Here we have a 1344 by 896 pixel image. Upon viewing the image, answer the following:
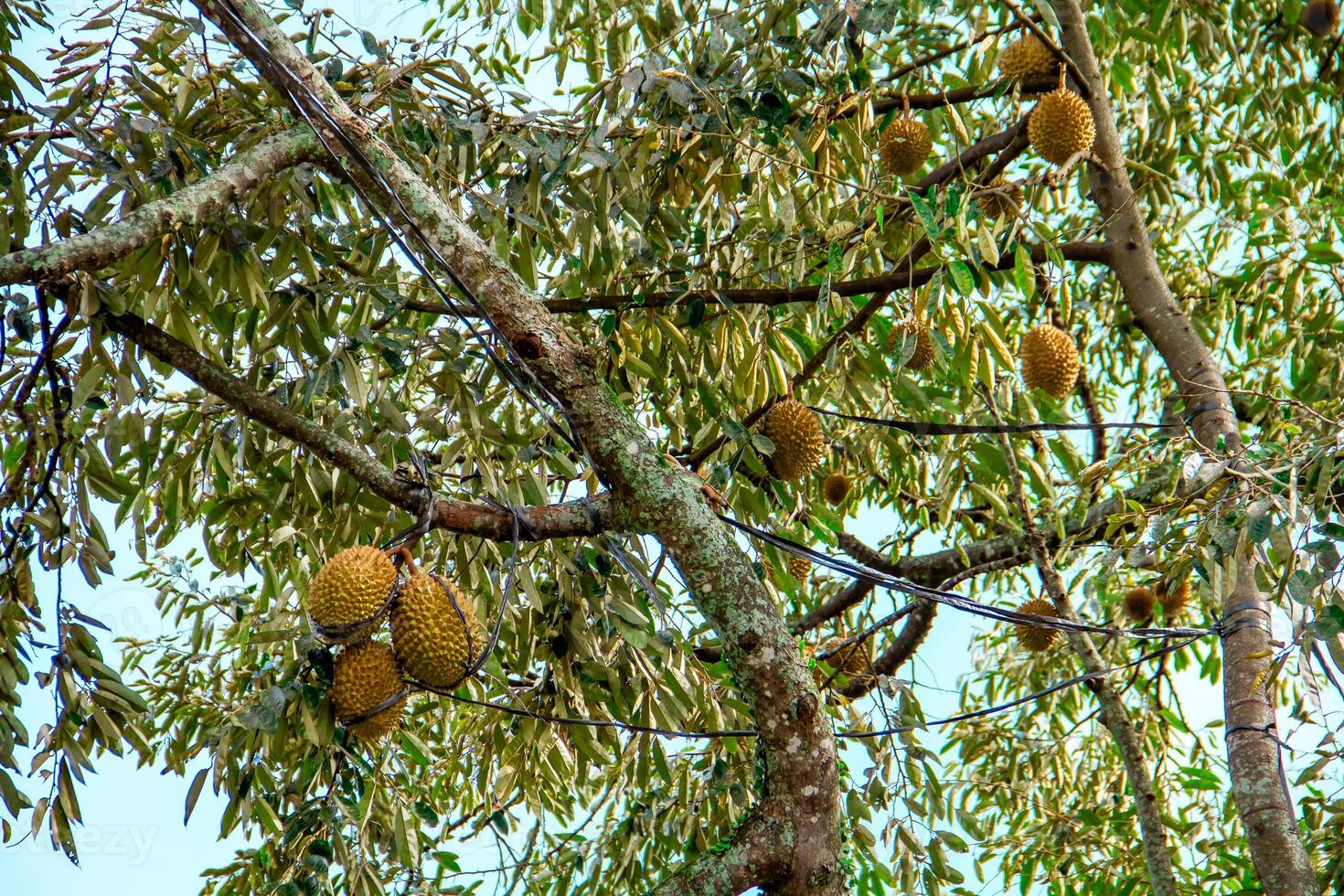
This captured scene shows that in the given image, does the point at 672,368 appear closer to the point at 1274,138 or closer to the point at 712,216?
the point at 712,216

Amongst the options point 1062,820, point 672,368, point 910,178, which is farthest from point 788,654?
point 1062,820

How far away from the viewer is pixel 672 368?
3.13m

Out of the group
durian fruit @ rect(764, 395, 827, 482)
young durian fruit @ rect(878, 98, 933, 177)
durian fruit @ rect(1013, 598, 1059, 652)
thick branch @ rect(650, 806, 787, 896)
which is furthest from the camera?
durian fruit @ rect(1013, 598, 1059, 652)

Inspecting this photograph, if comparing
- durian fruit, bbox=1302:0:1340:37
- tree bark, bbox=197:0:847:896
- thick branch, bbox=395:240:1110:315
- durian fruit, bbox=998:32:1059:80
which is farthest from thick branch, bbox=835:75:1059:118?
tree bark, bbox=197:0:847:896

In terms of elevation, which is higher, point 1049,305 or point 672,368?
point 1049,305

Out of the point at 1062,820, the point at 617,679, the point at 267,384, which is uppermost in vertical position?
the point at 267,384

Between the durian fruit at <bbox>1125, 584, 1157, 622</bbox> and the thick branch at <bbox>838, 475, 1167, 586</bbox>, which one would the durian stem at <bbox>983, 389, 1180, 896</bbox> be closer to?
the thick branch at <bbox>838, 475, 1167, 586</bbox>

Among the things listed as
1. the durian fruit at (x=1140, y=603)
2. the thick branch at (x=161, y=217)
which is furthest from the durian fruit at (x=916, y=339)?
the thick branch at (x=161, y=217)

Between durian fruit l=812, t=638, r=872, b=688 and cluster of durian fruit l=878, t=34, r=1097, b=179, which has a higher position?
cluster of durian fruit l=878, t=34, r=1097, b=179

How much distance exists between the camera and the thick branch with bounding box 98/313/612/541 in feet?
6.42

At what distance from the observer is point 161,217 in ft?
6.51

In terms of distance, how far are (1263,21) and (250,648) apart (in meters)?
3.58

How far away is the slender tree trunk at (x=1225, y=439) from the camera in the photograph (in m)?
2.38

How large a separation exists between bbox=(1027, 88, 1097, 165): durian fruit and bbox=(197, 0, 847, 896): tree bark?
1.48 meters
